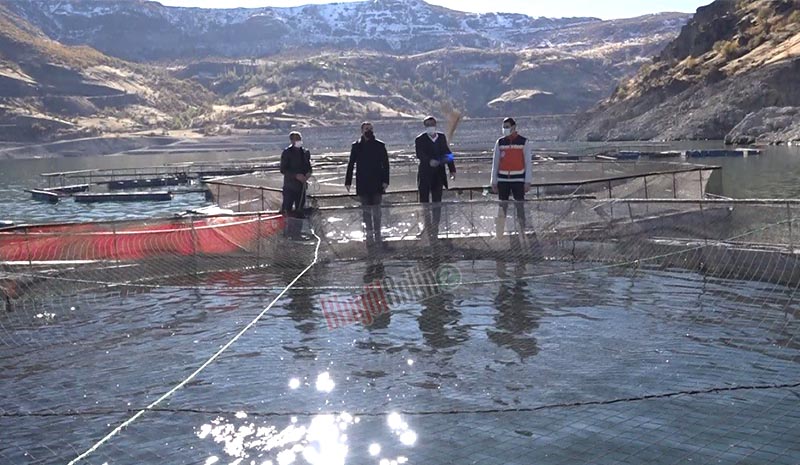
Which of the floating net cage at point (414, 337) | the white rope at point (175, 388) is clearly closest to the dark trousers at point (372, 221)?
the floating net cage at point (414, 337)

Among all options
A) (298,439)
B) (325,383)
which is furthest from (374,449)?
(325,383)

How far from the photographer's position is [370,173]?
14445 mm

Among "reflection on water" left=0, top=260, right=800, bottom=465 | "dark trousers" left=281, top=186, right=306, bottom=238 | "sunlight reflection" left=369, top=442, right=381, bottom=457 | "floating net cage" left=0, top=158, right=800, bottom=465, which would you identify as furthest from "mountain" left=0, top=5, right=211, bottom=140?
"sunlight reflection" left=369, top=442, right=381, bottom=457

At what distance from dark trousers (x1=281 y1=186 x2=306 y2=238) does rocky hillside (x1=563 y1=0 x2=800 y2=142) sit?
68122 millimetres

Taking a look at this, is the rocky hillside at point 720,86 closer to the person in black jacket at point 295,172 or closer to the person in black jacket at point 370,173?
the person in black jacket at point 370,173

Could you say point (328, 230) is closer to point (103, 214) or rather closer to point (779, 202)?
point (779, 202)

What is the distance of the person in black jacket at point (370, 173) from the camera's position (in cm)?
1363

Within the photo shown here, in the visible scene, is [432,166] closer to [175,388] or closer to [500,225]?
[500,225]

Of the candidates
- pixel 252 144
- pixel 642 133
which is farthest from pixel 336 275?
pixel 252 144

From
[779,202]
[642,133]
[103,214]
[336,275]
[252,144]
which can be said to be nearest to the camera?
[779,202]

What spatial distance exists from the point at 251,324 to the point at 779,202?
722 centimetres

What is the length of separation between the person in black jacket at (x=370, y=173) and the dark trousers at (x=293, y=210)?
1.03 meters

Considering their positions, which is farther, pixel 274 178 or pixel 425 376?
pixel 274 178

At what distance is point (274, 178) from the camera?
22375 mm
